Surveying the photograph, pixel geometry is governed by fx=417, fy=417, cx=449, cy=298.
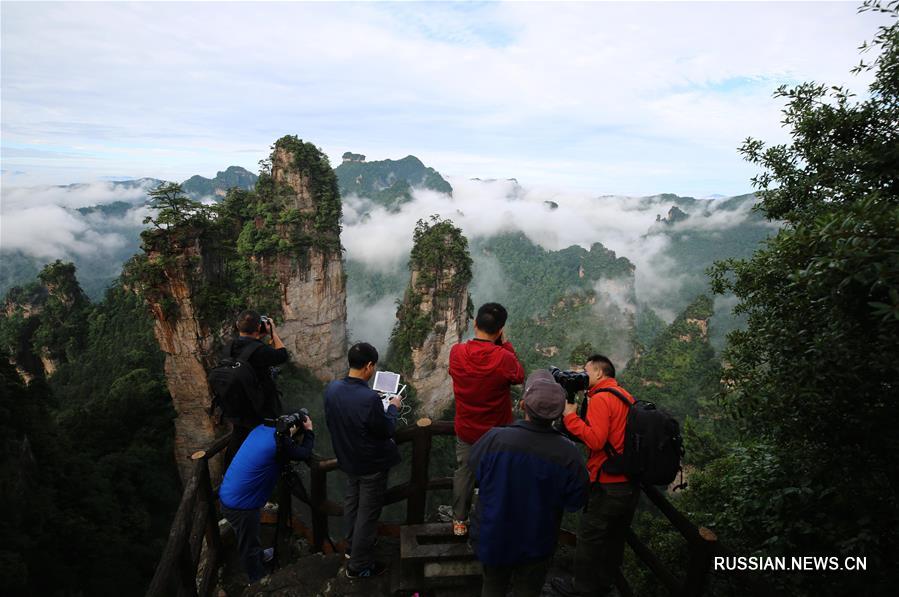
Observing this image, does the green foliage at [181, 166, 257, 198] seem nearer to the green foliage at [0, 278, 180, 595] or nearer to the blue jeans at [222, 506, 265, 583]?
the green foliage at [0, 278, 180, 595]

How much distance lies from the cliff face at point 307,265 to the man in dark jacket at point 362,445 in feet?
69.9

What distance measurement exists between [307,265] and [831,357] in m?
24.5

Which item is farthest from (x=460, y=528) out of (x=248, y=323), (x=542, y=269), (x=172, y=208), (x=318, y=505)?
(x=542, y=269)

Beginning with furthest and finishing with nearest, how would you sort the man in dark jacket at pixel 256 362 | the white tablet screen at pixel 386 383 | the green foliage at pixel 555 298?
the green foliage at pixel 555 298, the white tablet screen at pixel 386 383, the man in dark jacket at pixel 256 362

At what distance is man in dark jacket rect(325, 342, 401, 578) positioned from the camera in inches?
149

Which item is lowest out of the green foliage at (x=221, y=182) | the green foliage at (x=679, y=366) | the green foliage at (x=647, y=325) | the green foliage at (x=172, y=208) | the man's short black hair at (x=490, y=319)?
the green foliage at (x=647, y=325)

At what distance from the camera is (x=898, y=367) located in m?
2.64

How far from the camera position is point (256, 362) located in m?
4.41

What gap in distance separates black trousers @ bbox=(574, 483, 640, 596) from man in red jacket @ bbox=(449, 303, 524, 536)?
3.56 feet

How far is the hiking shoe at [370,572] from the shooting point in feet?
13.4

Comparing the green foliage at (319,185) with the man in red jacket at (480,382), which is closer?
the man in red jacket at (480,382)

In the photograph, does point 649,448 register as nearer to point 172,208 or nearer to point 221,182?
point 172,208

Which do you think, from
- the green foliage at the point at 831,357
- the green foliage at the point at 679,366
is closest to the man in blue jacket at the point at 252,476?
the green foliage at the point at 831,357

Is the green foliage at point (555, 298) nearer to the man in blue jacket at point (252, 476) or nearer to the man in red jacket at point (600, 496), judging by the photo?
the man in red jacket at point (600, 496)
